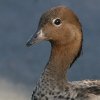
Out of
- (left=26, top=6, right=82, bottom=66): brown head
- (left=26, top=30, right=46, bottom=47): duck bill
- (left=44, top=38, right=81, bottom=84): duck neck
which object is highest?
(left=26, top=6, right=82, bottom=66): brown head

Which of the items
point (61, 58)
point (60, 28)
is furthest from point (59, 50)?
point (60, 28)

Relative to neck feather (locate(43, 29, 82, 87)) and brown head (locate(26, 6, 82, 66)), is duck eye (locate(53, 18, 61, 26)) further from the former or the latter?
neck feather (locate(43, 29, 82, 87))

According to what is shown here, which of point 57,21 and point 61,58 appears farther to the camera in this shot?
point 61,58

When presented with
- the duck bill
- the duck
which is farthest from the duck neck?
the duck bill

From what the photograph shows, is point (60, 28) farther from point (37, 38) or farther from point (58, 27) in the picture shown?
point (37, 38)

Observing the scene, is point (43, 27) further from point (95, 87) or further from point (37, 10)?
point (37, 10)

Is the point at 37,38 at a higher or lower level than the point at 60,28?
lower

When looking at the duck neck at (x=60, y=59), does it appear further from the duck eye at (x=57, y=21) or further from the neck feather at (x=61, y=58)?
the duck eye at (x=57, y=21)
